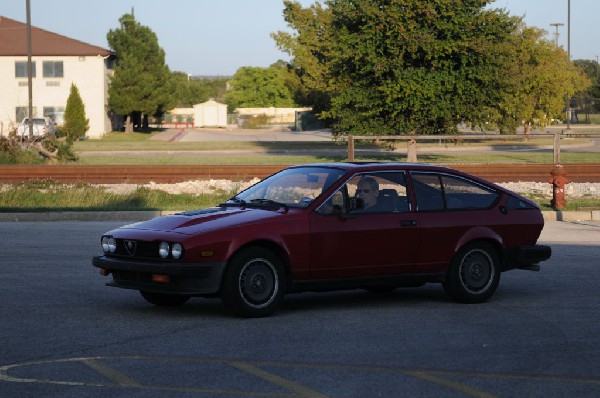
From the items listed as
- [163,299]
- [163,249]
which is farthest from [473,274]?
[163,249]

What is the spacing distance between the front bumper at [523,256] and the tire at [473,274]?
0.46 feet

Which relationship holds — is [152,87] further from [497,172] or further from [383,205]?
[383,205]

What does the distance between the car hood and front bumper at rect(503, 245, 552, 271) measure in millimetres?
2541

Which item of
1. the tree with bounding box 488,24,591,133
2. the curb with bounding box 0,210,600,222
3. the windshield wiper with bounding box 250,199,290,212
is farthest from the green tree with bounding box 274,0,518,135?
the windshield wiper with bounding box 250,199,290,212

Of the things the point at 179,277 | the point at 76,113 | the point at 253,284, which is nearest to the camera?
the point at 179,277

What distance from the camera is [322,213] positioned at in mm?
10195

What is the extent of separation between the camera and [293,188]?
1070 cm

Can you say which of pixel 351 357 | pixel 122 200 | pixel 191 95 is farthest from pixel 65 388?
pixel 191 95

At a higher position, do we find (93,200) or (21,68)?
(21,68)

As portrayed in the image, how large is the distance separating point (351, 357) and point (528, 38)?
193 feet

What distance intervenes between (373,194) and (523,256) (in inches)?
70.5

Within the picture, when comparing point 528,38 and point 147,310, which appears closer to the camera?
point 147,310

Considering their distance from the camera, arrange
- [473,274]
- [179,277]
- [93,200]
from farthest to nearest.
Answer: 1. [93,200]
2. [473,274]
3. [179,277]

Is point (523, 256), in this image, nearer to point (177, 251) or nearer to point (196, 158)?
point (177, 251)
